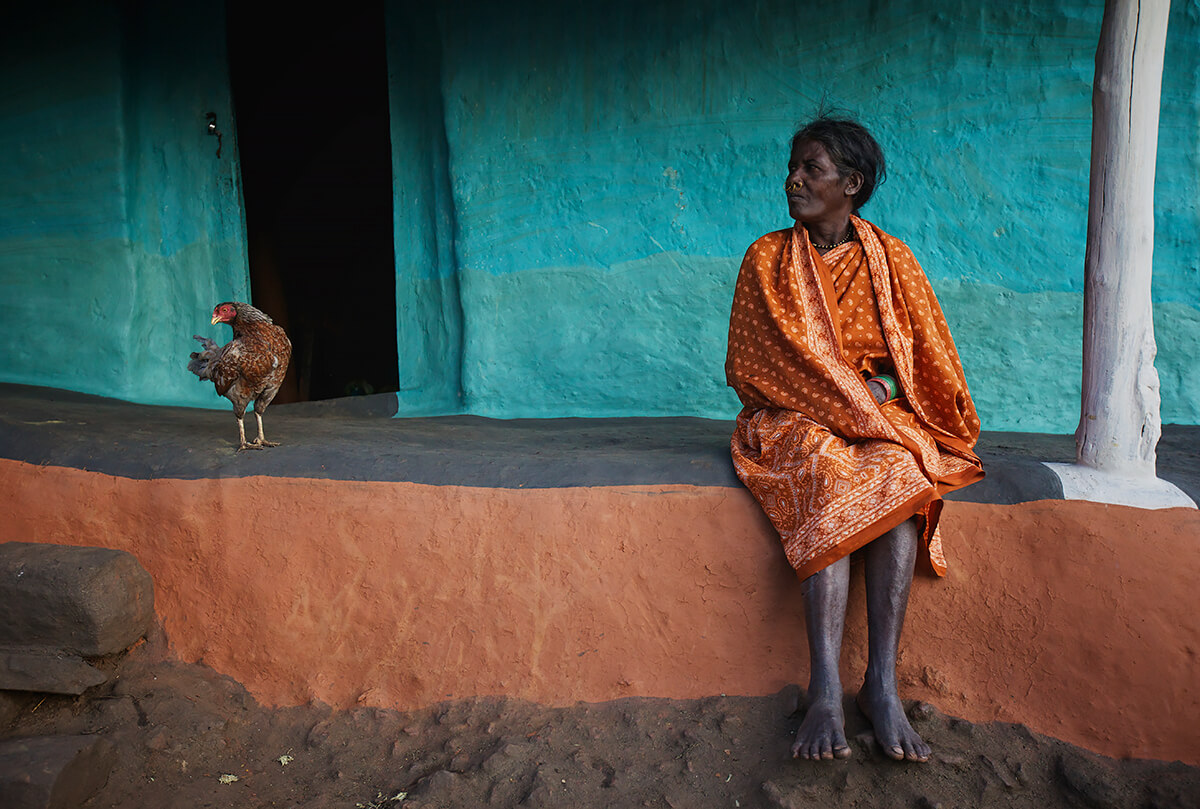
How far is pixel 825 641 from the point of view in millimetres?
2193

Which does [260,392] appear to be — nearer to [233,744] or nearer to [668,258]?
[233,744]

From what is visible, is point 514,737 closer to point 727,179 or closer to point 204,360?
point 204,360

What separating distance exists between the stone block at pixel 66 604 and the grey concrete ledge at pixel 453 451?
0.36m

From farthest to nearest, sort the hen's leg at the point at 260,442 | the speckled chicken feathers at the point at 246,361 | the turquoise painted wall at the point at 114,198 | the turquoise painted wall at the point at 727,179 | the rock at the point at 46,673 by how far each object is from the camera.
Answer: the turquoise painted wall at the point at 114,198
the turquoise painted wall at the point at 727,179
the hen's leg at the point at 260,442
the speckled chicken feathers at the point at 246,361
the rock at the point at 46,673

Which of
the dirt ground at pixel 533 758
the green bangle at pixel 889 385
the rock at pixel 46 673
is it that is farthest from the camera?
the rock at pixel 46 673

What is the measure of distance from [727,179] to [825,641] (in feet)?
7.83

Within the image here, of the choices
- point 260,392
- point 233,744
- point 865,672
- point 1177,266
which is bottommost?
point 233,744

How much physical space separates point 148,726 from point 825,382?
224 centimetres

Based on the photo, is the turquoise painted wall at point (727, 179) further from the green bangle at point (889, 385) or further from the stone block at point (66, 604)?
the stone block at point (66, 604)

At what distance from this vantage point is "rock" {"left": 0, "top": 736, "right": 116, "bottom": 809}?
213 cm

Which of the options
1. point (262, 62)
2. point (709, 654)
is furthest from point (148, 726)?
point (262, 62)

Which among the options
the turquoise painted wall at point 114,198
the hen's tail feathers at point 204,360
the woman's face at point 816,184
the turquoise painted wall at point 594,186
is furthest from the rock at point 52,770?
the turquoise painted wall at point 114,198

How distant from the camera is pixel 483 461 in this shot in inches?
111

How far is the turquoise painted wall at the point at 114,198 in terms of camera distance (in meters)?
4.64
